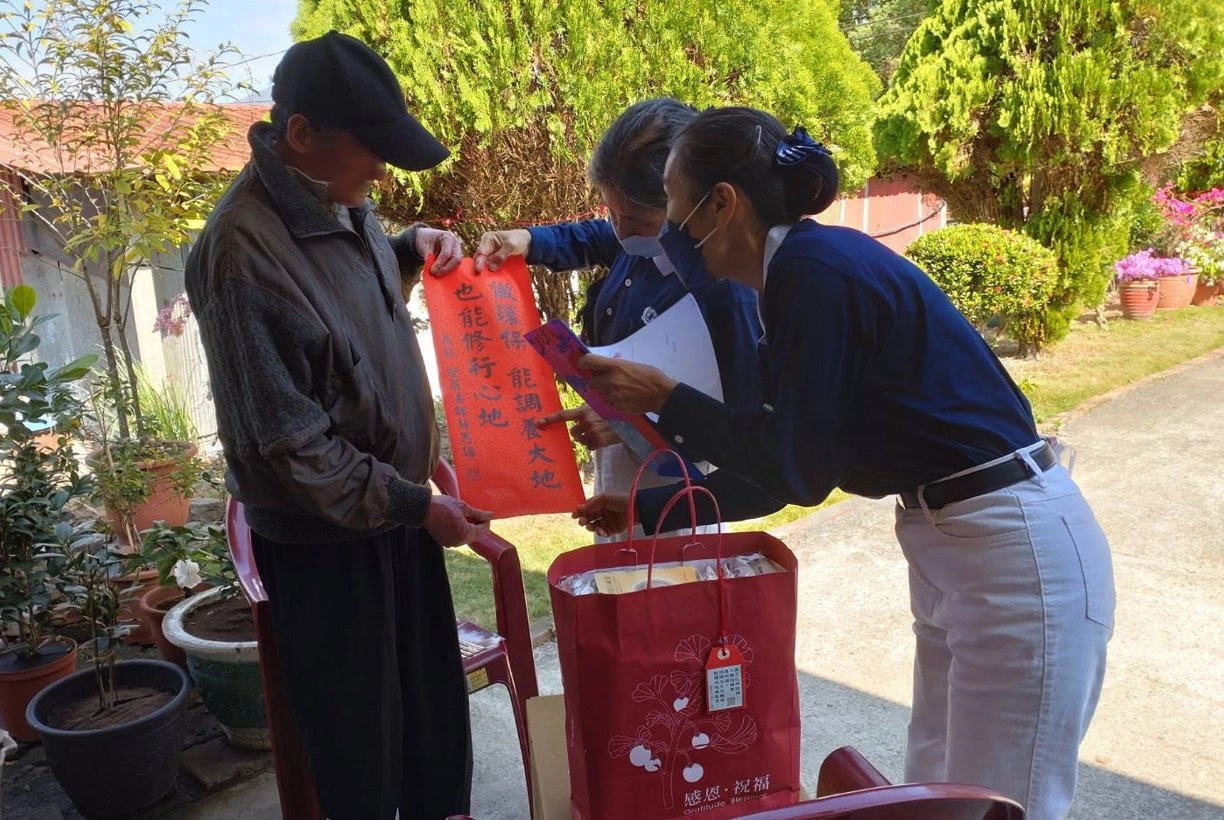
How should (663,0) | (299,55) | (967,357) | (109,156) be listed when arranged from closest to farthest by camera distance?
(967,357)
(299,55)
(109,156)
(663,0)

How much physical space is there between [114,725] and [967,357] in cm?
243

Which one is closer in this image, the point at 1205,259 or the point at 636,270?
the point at 636,270

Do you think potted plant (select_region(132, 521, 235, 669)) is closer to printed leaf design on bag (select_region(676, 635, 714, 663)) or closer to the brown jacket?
the brown jacket

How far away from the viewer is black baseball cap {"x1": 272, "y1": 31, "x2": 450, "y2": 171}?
1660mm

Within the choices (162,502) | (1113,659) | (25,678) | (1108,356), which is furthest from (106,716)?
(1108,356)

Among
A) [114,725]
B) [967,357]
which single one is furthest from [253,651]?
[967,357]

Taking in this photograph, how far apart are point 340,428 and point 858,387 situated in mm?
982

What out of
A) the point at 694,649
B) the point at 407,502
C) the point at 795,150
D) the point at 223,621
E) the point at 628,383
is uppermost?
the point at 795,150

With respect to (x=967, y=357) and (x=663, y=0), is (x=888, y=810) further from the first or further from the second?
(x=663, y=0)

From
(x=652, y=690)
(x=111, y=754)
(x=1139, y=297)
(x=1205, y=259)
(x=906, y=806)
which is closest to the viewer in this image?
(x=906, y=806)

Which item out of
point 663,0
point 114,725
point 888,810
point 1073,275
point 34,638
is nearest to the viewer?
point 888,810

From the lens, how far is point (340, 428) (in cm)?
178

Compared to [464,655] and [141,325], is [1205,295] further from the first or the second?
[464,655]

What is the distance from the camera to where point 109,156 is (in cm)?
392
